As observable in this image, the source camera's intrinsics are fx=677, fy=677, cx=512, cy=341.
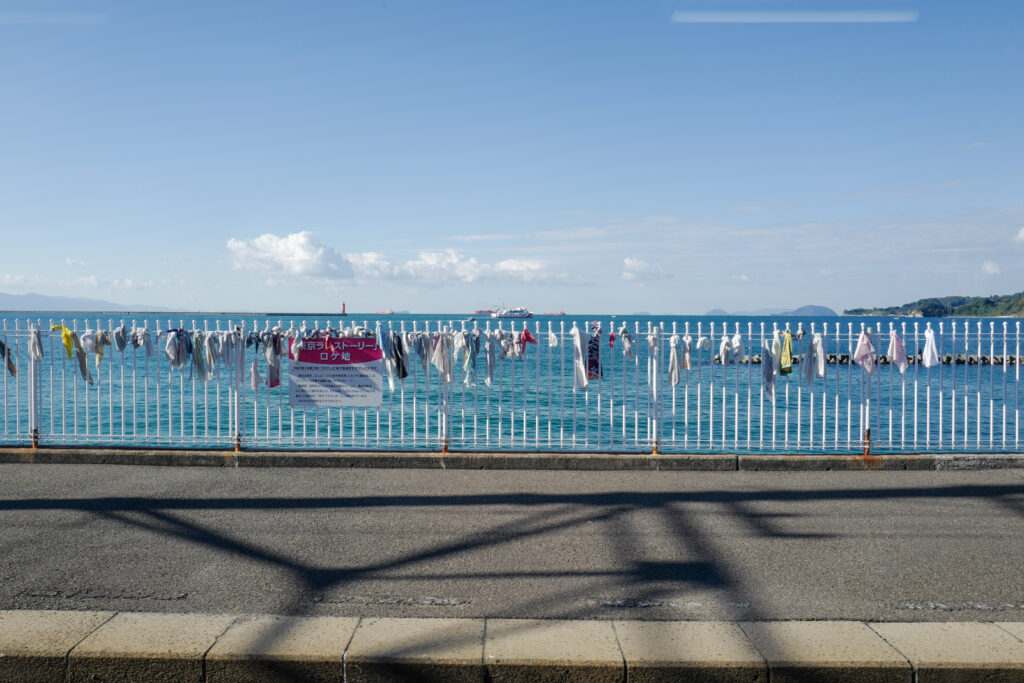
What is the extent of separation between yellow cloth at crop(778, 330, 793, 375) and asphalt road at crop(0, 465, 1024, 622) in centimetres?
158

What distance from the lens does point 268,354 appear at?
30.8 feet


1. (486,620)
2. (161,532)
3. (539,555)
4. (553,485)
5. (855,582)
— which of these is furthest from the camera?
(553,485)

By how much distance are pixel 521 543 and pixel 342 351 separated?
456 cm

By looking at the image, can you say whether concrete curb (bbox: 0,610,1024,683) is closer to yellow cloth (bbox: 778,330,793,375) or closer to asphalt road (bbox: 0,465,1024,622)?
asphalt road (bbox: 0,465,1024,622)

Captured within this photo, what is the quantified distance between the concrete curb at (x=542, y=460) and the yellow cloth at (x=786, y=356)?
1240 mm

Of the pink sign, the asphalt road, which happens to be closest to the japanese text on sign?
the pink sign

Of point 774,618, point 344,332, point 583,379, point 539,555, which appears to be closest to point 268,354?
point 344,332

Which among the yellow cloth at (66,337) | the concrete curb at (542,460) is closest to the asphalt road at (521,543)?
the concrete curb at (542,460)

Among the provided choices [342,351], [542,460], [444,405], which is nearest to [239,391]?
[342,351]

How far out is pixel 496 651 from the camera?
12.2 ft

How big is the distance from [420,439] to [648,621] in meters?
5.26

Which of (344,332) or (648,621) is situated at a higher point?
(344,332)

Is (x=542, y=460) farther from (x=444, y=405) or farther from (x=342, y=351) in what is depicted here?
(x=342, y=351)

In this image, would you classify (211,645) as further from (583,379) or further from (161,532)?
(583,379)
